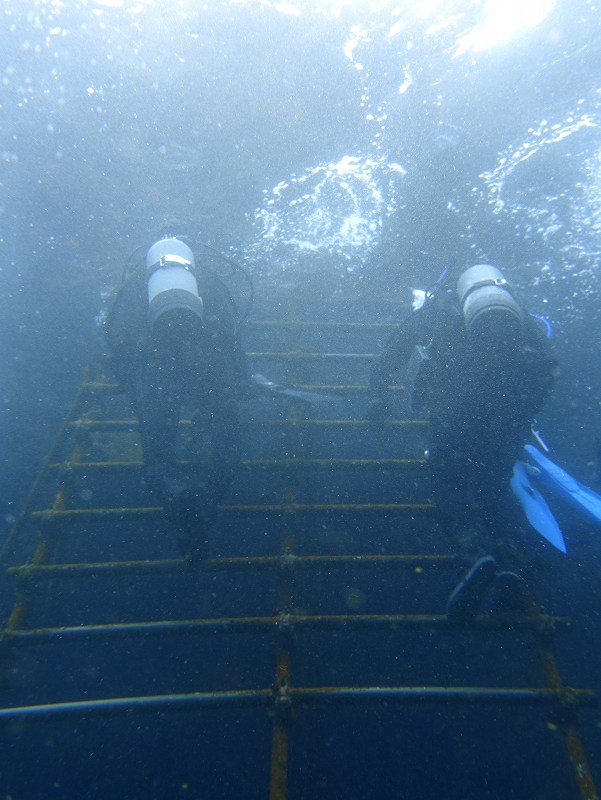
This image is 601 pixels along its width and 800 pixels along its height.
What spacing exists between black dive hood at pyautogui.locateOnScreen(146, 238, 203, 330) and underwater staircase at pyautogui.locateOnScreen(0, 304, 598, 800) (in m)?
1.52

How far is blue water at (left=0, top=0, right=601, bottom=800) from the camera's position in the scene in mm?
6527

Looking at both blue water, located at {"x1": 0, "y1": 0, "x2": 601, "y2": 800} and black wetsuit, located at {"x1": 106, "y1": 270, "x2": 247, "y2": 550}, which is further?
blue water, located at {"x1": 0, "y1": 0, "x2": 601, "y2": 800}

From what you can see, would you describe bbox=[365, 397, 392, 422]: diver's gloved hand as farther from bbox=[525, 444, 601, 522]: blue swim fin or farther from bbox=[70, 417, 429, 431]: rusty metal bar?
bbox=[525, 444, 601, 522]: blue swim fin

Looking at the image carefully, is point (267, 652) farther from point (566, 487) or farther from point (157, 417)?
point (566, 487)

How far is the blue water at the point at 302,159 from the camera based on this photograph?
6.53 m

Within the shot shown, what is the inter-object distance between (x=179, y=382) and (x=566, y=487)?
10.4ft

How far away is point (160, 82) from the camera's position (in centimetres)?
869

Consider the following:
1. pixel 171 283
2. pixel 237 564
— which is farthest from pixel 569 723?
pixel 171 283

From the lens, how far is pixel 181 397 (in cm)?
324

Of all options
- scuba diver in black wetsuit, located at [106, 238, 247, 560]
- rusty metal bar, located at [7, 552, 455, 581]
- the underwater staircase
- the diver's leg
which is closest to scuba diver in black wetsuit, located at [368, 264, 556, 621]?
rusty metal bar, located at [7, 552, 455, 581]

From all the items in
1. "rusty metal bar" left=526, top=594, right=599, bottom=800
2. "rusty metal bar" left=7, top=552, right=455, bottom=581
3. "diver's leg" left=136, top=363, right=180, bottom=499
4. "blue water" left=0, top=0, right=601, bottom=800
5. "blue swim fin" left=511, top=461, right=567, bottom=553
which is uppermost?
"blue water" left=0, top=0, right=601, bottom=800

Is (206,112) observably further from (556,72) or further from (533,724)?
(533,724)

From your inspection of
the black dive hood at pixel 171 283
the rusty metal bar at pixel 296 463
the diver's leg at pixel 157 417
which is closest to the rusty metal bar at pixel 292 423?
the rusty metal bar at pixel 296 463

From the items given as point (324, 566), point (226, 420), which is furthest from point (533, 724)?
point (226, 420)
